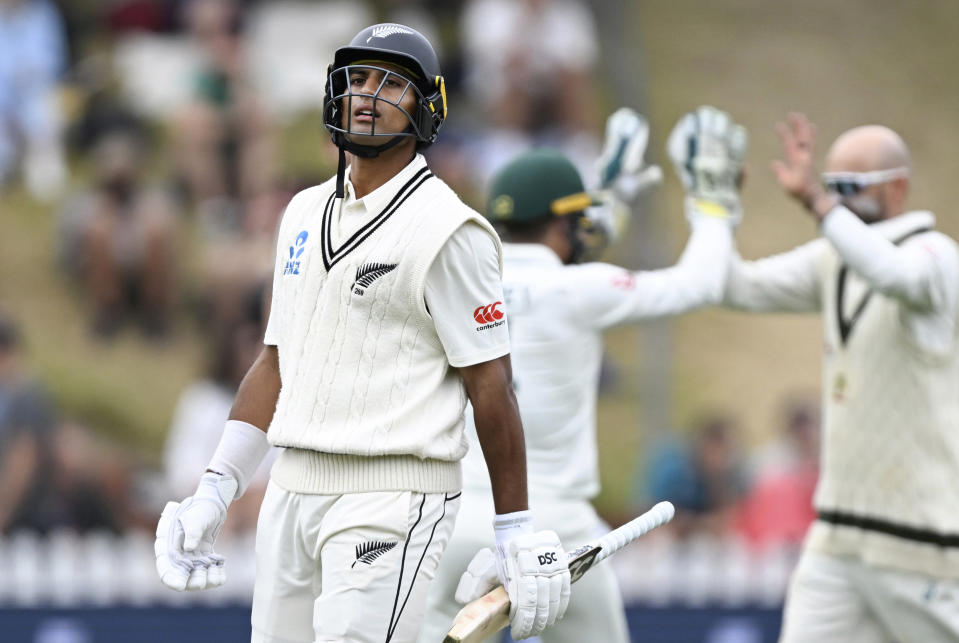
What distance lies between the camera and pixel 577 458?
503 cm

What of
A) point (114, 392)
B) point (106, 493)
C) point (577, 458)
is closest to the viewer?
point (577, 458)

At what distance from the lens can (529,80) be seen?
10.7 metres

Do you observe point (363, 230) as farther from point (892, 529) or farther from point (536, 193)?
point (892, 529)

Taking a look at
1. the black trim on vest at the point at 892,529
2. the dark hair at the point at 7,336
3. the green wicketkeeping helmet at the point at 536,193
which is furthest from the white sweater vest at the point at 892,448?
the dark hair at the point at 7,336

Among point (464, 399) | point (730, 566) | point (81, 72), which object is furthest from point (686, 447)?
point (464, 399)

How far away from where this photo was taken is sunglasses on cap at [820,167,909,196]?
541 cm

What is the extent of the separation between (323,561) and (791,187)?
231 cm

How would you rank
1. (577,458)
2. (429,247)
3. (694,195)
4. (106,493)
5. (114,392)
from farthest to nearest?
1. (114,392)
2. (106,493)
3. (694,195)
4. (577,458)
5. (429,247)

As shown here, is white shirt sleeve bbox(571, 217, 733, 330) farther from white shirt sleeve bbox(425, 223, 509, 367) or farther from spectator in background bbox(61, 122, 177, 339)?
spectator in background bbox(61, 122, 177, 339)

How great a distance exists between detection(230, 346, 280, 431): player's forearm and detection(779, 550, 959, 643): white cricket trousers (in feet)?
7.64

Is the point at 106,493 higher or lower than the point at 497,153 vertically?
lower

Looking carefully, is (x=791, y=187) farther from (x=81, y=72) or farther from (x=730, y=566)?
(x=81, y=72)

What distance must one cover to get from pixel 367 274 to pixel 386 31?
63 centimetres

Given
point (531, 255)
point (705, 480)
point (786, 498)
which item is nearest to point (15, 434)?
point (705, 480)
